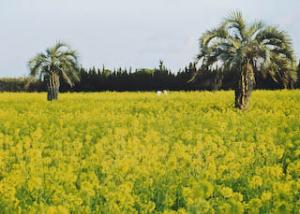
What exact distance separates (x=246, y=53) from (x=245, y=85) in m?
1.22

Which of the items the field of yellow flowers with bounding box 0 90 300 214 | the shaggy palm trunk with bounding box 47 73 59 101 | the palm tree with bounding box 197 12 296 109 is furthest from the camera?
the shaggy palm trunk with bounding box 47 73 59 101

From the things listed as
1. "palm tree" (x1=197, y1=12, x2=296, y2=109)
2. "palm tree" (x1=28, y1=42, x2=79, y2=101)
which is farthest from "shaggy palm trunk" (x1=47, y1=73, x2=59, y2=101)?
"palm tree" (x1=197, y1=12, x2=296, y2=109)

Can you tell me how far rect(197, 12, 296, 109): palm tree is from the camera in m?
23.6

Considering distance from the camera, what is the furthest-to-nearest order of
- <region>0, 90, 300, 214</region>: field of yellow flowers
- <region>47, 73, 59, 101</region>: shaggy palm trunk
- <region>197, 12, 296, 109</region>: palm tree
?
<region>47, 73, 59, 101</region>: shaggy palm trunk, <region>197, 12, 296, 109</region>: palm tree, <region>0, 90, 300, 214</region>: field of yellow flowers

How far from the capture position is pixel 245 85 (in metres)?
23.8

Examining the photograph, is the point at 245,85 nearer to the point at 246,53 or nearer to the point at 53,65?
the point at 246,53

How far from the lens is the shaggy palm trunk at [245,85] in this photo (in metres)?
23.6

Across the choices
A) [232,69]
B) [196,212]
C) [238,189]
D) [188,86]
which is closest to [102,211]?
[196,212]

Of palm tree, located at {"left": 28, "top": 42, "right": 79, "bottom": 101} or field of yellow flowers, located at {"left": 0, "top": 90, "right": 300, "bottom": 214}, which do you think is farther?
palm tree, located at {"left": 28, "top": 42, "right": 79, "bottom": 101}

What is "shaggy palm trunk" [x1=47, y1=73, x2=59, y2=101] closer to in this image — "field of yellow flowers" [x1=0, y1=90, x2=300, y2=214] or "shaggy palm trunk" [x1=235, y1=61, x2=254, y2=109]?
"shaggy palm trunk" [x1=235, y1=61, x2=254, y2=109]

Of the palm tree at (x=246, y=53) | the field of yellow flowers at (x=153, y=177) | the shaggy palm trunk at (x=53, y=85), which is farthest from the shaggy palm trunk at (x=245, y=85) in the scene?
the shaggy palm trunk at (x=53, y=85)

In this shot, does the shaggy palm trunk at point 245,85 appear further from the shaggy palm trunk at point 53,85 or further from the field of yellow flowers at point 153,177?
the shaggy palm trunk at point 53,85

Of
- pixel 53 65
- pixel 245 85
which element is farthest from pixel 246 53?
pixel 53 65

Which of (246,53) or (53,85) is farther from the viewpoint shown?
(53,85)
